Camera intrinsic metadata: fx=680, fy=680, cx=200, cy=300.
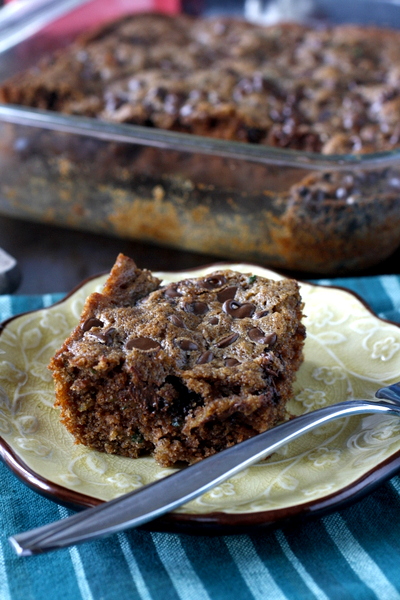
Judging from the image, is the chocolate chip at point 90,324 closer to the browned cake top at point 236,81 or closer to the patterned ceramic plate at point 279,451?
the patterned ceramic plate at point 279,451

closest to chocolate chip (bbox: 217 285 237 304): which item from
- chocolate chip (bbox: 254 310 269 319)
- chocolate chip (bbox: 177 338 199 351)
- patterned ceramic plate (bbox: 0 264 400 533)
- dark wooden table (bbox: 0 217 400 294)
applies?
chocolate chip (bbox: 254 310 269 319)

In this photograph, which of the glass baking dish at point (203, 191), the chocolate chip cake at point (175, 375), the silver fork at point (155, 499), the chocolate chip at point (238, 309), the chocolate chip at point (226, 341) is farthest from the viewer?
the glass baking dish at point (203, 191)

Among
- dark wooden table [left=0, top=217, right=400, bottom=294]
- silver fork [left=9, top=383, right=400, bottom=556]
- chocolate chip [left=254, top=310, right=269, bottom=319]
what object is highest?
chocolate chip [left=254, top=310, right=269, bottom=319]

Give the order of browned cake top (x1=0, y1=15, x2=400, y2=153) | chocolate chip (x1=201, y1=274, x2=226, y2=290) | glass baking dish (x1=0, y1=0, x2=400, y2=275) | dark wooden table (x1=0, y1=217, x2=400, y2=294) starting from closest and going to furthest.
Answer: chocolate chip (x1=201, y1=274, x2=226, y2=290)
glass baking dish (x1=0, y1=0, x2=400, y2=275)
dark wooden table (x1=0, y1=217, x2=400, y2=294)
browned cake top (x1=0, y1=15, x2=400, y2=153)

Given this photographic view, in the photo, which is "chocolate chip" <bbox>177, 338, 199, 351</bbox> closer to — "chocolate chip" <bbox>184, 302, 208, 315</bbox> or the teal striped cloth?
"chocolate chip" <bbox>184, 302, 208, 315</bbox>

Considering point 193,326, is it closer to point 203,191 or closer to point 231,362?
point 231,362

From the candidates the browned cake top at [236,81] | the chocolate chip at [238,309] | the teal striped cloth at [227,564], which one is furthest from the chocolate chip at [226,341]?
the browned cake top at [236,81]
